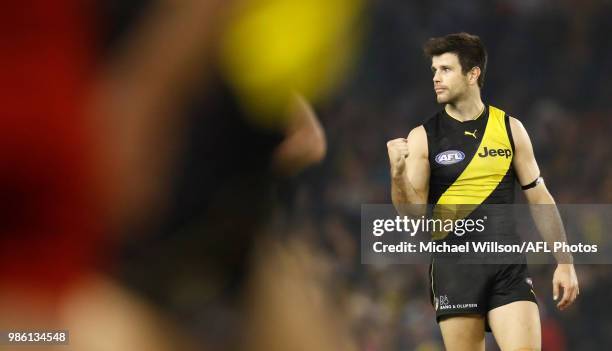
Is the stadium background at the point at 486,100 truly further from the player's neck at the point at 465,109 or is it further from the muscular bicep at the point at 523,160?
the muscular bicep at the point at 523,160

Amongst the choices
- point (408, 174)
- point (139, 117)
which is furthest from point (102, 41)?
point (408, 174)

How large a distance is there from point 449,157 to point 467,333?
1008mm

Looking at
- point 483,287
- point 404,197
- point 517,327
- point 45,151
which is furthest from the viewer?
point 483,287

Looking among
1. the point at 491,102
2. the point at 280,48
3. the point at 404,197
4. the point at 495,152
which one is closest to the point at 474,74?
the point at 495,152

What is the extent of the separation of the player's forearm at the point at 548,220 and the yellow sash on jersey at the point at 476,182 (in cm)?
28

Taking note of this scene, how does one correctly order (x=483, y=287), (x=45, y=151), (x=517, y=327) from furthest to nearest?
1. (x=483, y=287)
2. (x=517, y=327)
3. (x=45, y=151)

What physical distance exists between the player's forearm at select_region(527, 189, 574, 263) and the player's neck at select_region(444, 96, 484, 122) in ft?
1.88

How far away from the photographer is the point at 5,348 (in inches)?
29.4

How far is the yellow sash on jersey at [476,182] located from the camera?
5297 mm

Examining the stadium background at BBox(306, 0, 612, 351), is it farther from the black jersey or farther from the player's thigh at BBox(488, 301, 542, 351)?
A: the black jersey

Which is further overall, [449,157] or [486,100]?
[486,100]

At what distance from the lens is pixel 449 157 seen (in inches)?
211

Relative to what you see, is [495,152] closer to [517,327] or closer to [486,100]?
[517,327]

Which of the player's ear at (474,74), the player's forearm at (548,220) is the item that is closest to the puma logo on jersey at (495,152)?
the player's forearm at (548,220)
